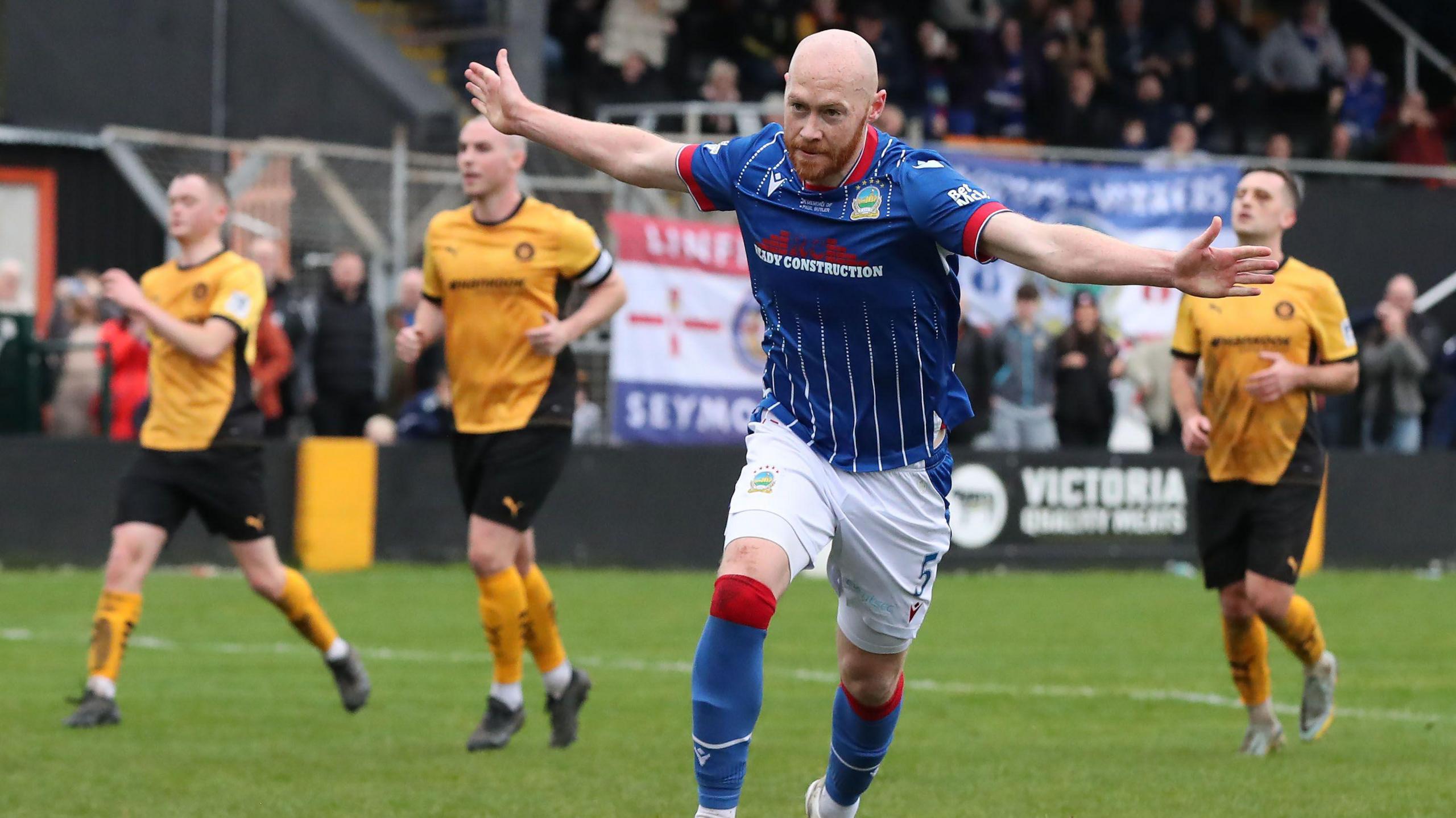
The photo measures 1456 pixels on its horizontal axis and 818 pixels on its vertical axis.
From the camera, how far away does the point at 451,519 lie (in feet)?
56.3

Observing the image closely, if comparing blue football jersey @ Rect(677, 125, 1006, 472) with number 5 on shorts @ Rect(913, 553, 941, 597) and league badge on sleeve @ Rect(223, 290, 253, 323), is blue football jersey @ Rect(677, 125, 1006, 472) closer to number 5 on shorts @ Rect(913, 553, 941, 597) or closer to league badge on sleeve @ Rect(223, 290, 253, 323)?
number 5 on shorts @ Rect(913, 553, 941, 597)

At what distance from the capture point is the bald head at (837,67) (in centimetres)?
568

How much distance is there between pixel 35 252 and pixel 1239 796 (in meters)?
17.0

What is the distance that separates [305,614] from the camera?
9.58 metres

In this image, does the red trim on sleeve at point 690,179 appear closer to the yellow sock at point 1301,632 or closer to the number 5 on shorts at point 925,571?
the number 5 on shorts at point 925,571

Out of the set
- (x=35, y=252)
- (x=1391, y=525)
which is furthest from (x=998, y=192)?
(x=35, y=252)

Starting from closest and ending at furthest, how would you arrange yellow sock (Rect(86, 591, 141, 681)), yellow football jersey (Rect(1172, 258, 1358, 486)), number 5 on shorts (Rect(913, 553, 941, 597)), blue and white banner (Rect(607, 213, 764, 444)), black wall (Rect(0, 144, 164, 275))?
number 5 on shorts (Rect(913, 553, 941, 597)) < yellow football jersey (Rect(1172, 258, 1358, 486)) < yellow sock (Rect(86, 591, 141, 681)) < blue and white banner (Rect(607, 213, 764, 444)) < black wall (Rect(0, 144, 164, 275))

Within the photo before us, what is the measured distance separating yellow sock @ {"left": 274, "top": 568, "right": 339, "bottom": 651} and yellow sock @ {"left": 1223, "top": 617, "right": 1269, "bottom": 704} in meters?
4.03

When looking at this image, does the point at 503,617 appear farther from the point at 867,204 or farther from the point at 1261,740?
the point at 867,204

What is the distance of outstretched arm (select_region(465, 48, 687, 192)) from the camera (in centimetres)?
625

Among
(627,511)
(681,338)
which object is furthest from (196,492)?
(681,338)

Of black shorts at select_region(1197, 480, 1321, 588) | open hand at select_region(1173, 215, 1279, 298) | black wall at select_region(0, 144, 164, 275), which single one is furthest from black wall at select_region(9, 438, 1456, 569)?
open hand at select_region(1173, 215, 1279, 298)

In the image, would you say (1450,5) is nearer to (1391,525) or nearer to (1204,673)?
(1391,525)

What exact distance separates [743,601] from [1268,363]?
3.95m
